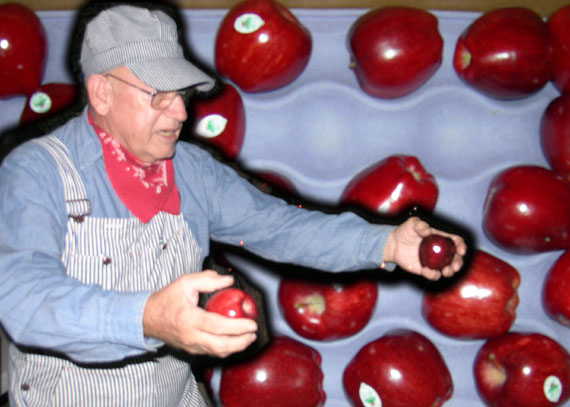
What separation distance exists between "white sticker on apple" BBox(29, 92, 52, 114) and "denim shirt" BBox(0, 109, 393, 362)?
0.36 m

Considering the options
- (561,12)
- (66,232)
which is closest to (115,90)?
(66,232)

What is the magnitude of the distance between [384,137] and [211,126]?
1.26 ft

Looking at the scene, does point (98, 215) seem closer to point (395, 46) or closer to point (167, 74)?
point (167, 74)

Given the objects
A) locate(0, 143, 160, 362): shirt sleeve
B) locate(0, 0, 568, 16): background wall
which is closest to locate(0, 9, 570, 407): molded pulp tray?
locate(0, 0, 568, 16): background wall

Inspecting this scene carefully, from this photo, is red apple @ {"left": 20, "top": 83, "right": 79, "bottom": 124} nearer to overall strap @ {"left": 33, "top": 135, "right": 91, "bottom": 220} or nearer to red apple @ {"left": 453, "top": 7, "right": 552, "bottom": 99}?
overall strap @ {"left": 33, "top": 135, "right": 91, "bottom": 220}

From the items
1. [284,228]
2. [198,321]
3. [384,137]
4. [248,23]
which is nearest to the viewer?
[198,321]

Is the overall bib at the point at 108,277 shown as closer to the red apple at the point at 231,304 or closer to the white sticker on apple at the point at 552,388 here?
the red apple at the point at 231,304

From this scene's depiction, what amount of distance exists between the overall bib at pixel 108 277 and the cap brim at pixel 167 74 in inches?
6.3

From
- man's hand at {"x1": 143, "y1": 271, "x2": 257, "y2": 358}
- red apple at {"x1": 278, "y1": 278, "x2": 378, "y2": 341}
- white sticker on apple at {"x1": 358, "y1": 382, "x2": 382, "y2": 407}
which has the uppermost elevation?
man's hand at {"x1": 143, "y1": 271, "x2": 257, "y2": 358}

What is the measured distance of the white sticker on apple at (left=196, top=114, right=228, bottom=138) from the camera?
100cm

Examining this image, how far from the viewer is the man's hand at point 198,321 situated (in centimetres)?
50

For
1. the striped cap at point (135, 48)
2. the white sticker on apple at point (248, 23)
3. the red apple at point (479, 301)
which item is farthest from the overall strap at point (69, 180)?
the red apple at point (479, 301)

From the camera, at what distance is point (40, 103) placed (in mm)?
1037

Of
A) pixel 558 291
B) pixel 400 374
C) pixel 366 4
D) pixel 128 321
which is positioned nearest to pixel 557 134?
pixel 558 291
